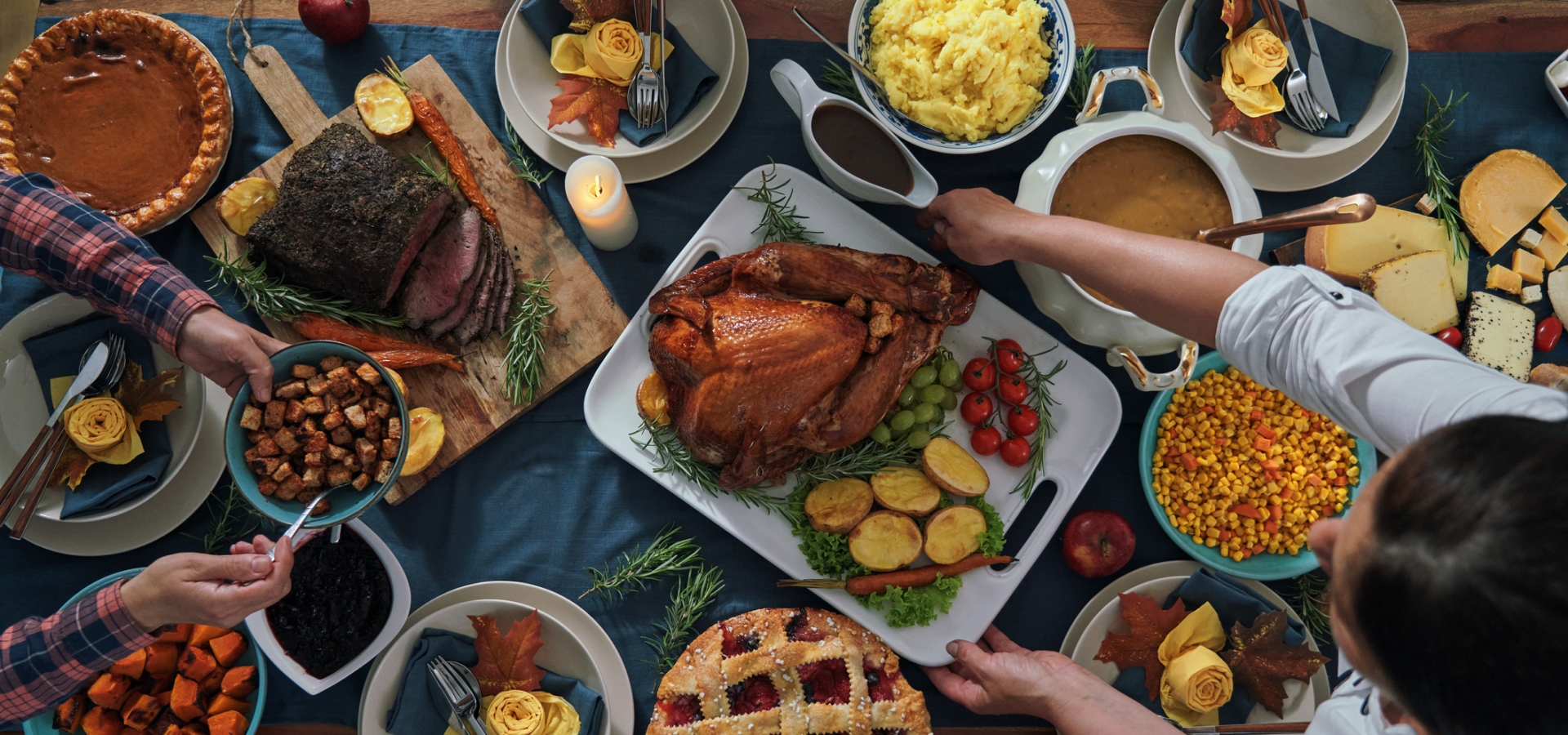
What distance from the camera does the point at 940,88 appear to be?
7.17 ft

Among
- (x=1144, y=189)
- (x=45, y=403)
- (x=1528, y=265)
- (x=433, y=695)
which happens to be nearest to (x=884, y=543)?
(x=1144, y=189)

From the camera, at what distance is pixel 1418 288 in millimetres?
2422

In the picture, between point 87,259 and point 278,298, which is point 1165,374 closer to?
point 278,298

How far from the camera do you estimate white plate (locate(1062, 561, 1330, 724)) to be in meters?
2.31

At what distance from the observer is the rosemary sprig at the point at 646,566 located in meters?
2.45

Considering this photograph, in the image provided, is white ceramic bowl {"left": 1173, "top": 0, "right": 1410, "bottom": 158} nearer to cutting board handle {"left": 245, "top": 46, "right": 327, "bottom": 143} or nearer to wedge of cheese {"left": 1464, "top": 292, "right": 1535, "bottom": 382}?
wedge of cheese {"left": 1464, "top": 292, "right": 1535, "bottom": 382}

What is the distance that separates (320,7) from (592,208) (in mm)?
1026

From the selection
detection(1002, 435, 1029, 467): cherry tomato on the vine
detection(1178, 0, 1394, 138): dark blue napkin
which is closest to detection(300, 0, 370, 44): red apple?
detection(1002, 435, 1029, 467): cherry tomato on the vine

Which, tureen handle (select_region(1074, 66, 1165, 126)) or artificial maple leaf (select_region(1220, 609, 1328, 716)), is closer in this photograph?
tureen handle (select_region(1074, 66, 1165, 126))

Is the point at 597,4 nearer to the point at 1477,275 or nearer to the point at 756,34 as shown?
the point at 756,34

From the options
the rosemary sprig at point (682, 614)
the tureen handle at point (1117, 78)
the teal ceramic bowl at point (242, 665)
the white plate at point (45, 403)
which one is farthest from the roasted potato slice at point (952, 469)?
the white plate at point (45, 403)

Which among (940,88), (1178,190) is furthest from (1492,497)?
(940,88)

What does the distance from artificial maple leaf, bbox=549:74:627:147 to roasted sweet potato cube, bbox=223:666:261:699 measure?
5.56 ft

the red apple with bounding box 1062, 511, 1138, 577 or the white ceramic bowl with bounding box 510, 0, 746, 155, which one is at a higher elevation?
the white ceramic bowl with bounding box 510, 0, 746, 155
